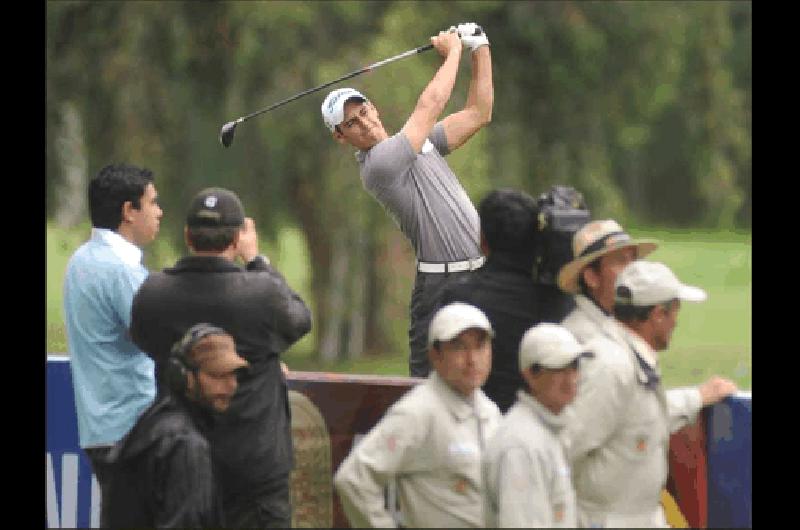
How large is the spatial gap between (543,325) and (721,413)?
114 centimetres

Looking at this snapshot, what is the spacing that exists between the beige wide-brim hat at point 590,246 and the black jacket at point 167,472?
1.27m

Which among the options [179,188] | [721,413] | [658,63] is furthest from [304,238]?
[721,413]

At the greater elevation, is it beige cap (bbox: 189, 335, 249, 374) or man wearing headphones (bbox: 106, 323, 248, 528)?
beige cap (bbox: 189, 335, 249, 374)

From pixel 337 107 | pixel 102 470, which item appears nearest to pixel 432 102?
pixel 337 107

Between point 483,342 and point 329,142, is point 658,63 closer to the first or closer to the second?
point 329,142

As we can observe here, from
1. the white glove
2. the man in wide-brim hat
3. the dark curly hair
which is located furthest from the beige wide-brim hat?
the dark curly hair

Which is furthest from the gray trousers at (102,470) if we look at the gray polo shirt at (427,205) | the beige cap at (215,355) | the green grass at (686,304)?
the green grass at (686,304)

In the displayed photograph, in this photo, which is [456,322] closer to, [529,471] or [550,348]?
[550,348]

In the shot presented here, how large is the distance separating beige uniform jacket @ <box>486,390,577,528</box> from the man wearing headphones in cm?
97

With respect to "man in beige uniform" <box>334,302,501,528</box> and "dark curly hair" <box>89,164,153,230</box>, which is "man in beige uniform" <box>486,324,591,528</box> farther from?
"dark curly hair" <box>89,164,153,230</box>

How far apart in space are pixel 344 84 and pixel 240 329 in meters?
10.2

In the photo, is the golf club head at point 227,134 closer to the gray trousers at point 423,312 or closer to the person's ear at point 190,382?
the gray trousers at point 423,312

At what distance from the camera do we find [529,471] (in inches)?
264

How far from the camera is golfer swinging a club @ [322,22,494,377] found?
8281mm
